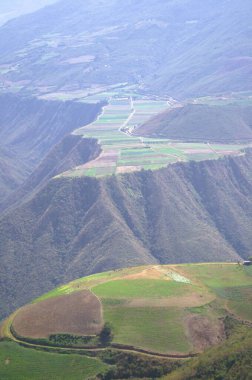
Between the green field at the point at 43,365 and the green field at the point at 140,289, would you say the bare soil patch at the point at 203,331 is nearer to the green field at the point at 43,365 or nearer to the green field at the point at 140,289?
the green field at the point at 140,289

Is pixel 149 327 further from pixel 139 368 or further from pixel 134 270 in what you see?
pixel 134 270

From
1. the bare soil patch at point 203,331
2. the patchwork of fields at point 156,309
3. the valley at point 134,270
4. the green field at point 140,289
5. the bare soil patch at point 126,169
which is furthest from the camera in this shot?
the bare soil patch at point 126,169

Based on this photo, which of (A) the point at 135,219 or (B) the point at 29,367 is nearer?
(B) the point at 29,367

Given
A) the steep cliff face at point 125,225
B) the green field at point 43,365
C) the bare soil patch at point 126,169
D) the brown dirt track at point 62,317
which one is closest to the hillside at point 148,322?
the brown dirt track at point 62,317

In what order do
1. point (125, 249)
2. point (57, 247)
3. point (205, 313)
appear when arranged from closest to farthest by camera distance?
point (205, 313), point (125, 249), point (57, 247)

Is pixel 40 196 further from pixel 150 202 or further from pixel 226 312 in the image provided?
pixel 226 312

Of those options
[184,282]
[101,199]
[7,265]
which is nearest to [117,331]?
[184,282]

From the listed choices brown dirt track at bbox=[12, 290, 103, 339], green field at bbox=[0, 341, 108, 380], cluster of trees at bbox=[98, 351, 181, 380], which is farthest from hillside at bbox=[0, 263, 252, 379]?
green field at bbox=[0, 341, 108, 380]
